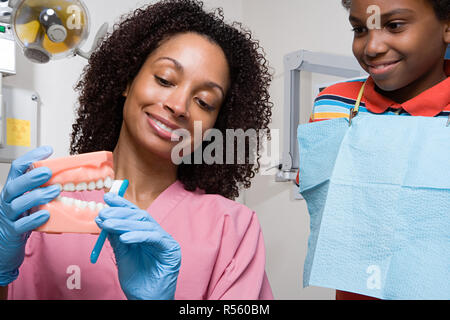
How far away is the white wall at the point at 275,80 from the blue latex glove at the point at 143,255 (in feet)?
3.51

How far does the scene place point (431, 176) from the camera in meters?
0.97

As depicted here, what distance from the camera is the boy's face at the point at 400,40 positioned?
3.28 feet

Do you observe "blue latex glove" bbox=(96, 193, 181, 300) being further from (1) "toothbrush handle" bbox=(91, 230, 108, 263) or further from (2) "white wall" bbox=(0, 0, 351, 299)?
(2) "white wall" bbox=(0, 0, 351, 299)

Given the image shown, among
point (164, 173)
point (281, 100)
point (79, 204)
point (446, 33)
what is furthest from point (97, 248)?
point (281, 100)

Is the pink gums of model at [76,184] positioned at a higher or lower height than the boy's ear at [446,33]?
lower

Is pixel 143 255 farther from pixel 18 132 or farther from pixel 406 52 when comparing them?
pixel 18 132

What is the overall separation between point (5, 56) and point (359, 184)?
136cm

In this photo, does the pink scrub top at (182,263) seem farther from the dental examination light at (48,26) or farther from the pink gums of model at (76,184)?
the dental examination light at (48,26)

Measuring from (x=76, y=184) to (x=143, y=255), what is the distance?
0.22 meters

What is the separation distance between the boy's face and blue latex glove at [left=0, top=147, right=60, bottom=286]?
73 centimetres

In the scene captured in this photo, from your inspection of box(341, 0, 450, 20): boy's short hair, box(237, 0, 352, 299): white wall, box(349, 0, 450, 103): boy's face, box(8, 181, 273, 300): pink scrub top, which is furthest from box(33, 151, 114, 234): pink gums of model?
box(237, 0, 352, 299): white wall

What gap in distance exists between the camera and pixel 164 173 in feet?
4.28

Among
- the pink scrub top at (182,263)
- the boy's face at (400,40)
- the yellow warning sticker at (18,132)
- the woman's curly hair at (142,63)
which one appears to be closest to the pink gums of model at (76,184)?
the pink scrub top at (182,263)

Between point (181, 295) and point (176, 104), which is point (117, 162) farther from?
point (181, 295)
